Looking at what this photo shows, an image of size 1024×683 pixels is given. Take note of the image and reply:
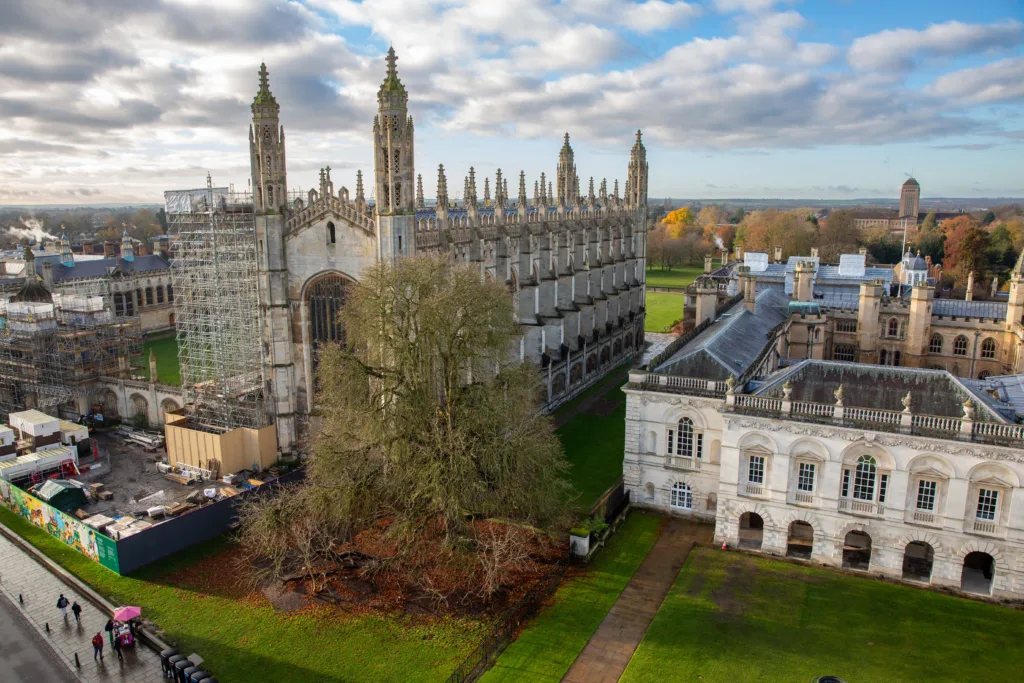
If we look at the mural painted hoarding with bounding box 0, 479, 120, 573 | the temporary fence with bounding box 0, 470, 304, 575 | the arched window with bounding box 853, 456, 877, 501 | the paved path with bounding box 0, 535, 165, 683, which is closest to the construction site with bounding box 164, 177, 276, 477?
the temporary fence with bounding box 0, 470, 304, 575

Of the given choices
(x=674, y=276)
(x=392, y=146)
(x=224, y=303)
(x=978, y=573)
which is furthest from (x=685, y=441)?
(x=674, y=276)

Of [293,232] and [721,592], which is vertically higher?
[293,232]

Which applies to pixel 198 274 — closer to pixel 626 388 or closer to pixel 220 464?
pixel 220 464

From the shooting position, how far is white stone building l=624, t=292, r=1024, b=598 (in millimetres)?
23062

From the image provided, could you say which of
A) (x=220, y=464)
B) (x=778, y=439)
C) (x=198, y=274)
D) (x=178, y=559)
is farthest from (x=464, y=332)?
(x=198, y=274)

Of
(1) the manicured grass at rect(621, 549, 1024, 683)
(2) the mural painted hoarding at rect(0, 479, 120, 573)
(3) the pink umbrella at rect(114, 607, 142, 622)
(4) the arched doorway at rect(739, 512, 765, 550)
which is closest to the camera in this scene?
(1) the manicured grass at rect(621, 549, 1024, 683)

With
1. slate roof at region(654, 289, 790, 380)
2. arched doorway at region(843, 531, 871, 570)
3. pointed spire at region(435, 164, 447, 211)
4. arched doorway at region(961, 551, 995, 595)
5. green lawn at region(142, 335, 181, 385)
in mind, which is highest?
pointed spire at region(435, 164, 447, 211)

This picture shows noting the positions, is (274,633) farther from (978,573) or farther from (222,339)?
(978,573)

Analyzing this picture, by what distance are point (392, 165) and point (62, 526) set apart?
19538 millimetres

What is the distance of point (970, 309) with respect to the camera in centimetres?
4422

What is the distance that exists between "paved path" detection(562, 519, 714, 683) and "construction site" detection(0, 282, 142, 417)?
114 ft

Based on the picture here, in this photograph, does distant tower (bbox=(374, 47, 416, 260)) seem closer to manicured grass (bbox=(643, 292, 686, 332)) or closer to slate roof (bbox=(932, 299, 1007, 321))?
slate roof (bbox=(932, 299, 1007, 321))

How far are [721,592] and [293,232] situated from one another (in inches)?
968

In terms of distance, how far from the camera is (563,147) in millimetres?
59906
